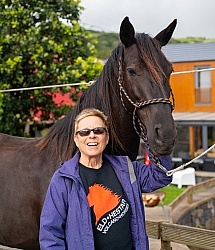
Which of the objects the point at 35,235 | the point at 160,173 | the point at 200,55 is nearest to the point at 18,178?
the point at 35,235

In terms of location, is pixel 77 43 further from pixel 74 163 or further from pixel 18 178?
pixel 74 163

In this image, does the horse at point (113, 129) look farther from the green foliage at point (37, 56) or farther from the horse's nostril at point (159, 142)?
the green foliage at point (37, 56)

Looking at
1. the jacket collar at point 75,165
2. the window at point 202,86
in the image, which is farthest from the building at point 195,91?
the jacket collar at point 75,165

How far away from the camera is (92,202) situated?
6.94ft

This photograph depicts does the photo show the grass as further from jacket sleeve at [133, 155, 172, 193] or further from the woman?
the woman

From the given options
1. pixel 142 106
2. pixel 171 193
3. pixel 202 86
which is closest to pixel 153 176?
pixel 142 106

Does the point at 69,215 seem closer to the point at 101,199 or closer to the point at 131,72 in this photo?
the point at 101,199

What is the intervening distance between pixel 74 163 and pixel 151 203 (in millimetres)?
8093

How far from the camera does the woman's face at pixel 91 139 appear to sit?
2146mm

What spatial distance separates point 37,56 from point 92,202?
20.6ft

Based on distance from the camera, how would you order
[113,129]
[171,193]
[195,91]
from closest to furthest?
[113,129]
[171,193]
[195,91]

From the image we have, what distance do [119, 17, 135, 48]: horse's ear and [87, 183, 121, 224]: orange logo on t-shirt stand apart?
79cm

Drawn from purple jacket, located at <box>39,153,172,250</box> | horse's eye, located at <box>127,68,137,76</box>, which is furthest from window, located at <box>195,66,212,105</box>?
purple jacket, located at <box>39,153,172,250</box>

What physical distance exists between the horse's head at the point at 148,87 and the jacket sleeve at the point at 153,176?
0.15 metres
